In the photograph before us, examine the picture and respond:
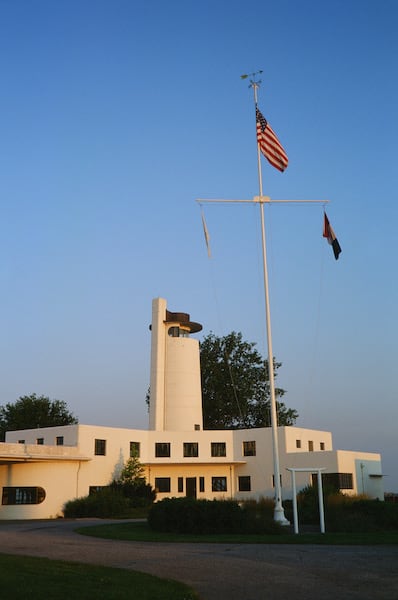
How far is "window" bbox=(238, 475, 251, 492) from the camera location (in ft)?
152

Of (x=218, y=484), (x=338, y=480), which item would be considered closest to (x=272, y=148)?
(x=338, y=480)

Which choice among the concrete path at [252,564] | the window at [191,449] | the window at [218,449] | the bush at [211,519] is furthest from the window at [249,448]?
the concrete path at [252,564]

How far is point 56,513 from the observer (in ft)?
129

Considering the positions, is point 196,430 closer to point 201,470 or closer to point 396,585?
point 201,470

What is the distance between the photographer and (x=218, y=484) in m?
47.3

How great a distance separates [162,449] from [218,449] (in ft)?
13.6

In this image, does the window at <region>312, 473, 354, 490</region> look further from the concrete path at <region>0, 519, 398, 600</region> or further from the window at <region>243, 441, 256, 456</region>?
the concrete path at <region>0, 519, 398, 600</region>

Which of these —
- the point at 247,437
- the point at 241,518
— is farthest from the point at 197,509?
the point at 247,437

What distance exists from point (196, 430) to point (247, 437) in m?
4.40

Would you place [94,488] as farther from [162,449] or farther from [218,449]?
[218,449]

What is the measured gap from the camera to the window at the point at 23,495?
38.7 metres

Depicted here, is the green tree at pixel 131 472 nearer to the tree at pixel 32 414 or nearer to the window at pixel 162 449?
the window at pixel 162 449

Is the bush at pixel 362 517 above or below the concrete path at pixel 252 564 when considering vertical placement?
above

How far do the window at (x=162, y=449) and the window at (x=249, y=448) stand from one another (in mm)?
5656
